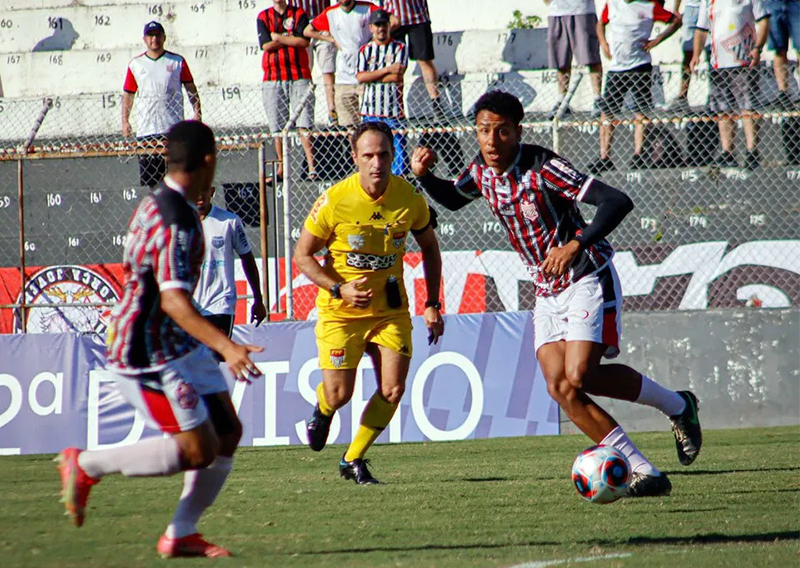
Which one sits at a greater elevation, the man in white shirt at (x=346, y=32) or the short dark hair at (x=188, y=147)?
the man in white shirt at (x=346, y=32)

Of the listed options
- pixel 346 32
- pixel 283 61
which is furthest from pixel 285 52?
pixel 346 32

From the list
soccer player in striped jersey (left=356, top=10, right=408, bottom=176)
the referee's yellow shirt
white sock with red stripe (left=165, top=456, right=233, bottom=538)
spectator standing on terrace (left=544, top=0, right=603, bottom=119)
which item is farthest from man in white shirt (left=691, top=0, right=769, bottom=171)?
white sock with red stripe (left=165, top=456, right=233, bottom=538)

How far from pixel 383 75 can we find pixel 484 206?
2.07m

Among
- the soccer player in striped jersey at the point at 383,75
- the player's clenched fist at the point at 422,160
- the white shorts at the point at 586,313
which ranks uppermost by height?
the soccer player in striped jersey at the point at 383,75

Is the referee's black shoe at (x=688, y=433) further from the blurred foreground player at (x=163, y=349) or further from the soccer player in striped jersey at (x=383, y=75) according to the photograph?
the soccer player in striped jersey at (x=383, y=75)

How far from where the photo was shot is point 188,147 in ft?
16.8

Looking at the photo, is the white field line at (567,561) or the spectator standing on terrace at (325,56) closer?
the white field line at (567,561)

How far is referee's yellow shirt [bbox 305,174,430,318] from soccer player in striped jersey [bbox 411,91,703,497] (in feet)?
3.70

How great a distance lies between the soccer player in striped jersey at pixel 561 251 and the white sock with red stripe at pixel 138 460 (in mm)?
2628

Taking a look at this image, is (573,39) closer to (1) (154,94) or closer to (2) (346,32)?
(2) (346,32)

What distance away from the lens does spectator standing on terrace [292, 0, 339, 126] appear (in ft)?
52.0

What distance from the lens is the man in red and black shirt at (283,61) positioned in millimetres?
14562

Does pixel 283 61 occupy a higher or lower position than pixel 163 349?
higher

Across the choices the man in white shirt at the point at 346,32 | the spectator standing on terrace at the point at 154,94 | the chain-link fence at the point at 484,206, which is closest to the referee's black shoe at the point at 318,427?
the chain-link fence at the point at 484,206
